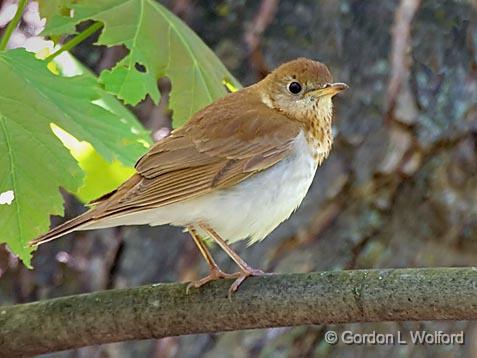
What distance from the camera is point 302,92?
2.28 metres

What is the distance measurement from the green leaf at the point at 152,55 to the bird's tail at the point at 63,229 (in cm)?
27

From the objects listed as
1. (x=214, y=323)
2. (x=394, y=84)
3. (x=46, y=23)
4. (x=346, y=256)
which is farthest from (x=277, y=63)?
(x=214, y=323)

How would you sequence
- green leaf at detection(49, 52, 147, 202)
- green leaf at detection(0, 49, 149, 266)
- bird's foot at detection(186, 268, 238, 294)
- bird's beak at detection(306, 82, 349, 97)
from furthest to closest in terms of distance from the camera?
1. green leaf at detection(49, 52, 147, 202)
2. bird's beak at detection(306, 82, 349, 97)
3. bird's foot at detection(186, 268, 238, 294)
4. green leaf at detection(0, 49, 149, 266)

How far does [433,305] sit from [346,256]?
1.34 m

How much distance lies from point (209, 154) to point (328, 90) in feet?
1.16

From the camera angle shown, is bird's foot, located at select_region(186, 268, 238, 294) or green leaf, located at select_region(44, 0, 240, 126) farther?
green leaf, located at select_region(44, 0, 240, 126)

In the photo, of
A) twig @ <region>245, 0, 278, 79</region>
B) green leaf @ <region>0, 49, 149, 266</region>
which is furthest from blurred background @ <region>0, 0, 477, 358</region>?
green leaf @ <region>0, 49, 149, 266</region>

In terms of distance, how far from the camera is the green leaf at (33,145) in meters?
1.71

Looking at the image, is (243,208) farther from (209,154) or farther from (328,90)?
(328,90)

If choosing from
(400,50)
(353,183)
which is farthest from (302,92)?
(400,50)

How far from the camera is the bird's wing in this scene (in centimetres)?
200

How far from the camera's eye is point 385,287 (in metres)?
1.58

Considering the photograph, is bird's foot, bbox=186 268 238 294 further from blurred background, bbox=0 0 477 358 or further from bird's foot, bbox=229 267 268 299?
blurred background, bbox=0 0 477 358

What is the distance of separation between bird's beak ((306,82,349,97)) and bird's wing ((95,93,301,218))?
94 millimetres
